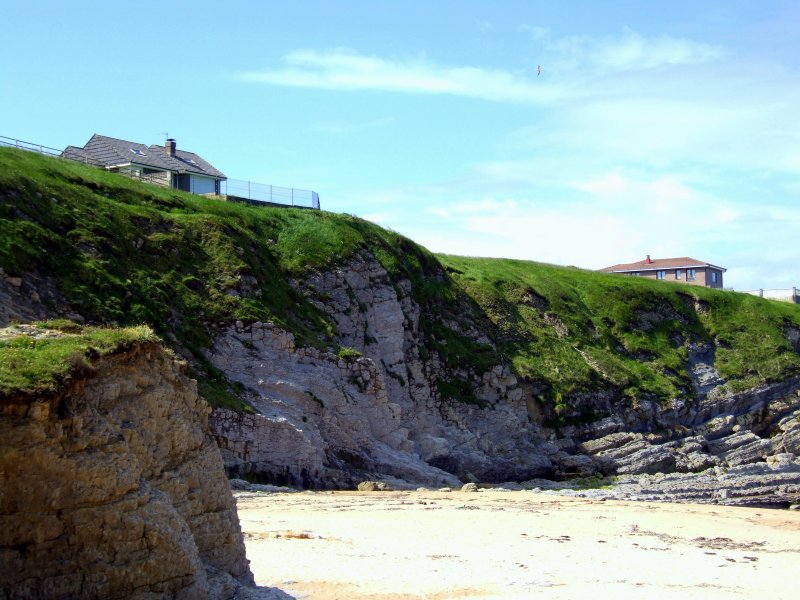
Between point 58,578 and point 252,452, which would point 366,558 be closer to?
point 58,578

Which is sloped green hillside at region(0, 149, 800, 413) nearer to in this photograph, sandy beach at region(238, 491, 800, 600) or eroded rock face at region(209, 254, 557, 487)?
eroded rock face at region(209, 254, 557, 487)

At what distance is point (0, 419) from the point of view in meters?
9.97

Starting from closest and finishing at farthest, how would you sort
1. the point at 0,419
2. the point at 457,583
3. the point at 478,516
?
1. the point at 0,419
2. the point at 457,583
3. the point at 478,516

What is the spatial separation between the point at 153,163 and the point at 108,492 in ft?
137

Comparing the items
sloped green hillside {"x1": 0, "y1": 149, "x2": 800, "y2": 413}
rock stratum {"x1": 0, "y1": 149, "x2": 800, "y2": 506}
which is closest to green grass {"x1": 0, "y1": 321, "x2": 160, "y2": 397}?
rock stratum {"x1": 0, "y1": 149, "x2": 800, "y2": 506}

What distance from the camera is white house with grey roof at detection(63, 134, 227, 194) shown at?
1948 inches

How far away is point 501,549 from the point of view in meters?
20.5

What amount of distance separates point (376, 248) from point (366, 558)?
99.0 feet

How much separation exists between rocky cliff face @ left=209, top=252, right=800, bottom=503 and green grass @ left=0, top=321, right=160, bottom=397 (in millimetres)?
18116

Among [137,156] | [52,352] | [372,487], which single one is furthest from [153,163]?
[52,352]

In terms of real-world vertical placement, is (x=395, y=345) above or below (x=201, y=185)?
below

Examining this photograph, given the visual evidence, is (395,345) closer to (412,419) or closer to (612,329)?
(412,419)

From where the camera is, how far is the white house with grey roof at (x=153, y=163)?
49.5m

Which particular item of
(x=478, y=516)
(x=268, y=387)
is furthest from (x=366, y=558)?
(x=268, y=387)
